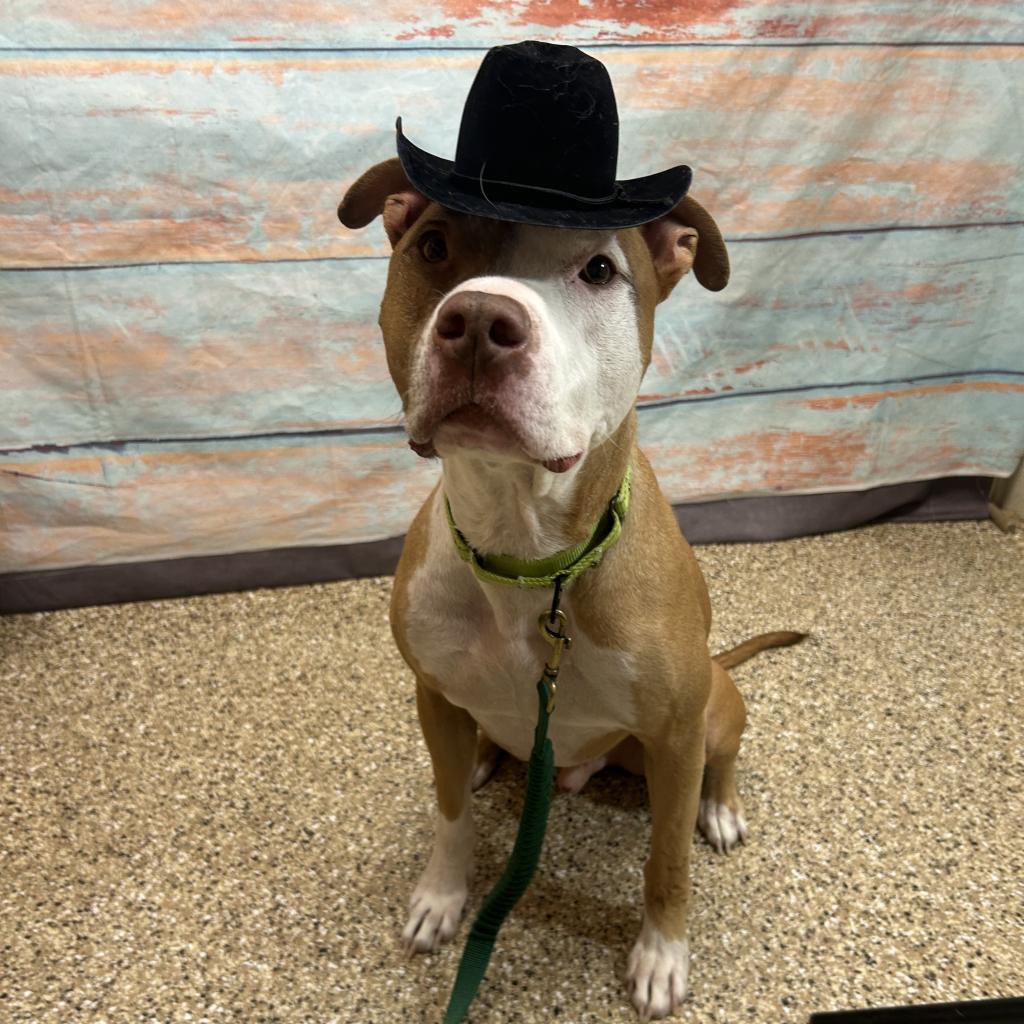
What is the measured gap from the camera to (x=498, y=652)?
51.2 inches

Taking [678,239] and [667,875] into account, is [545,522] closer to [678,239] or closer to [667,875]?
[678,239]

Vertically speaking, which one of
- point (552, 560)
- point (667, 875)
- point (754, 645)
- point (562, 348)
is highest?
point (562, 348)

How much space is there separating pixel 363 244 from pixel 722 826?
1353mm

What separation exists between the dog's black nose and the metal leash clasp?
406 mm

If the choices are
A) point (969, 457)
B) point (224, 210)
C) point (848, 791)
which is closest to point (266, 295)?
point (224, 210)

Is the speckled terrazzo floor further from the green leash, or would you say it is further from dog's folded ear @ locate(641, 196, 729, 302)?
dog's folded ear @ locate(641, 196, 729, 302)

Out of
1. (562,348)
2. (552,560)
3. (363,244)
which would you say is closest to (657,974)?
(552,560)

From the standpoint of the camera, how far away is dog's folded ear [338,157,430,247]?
1.18m

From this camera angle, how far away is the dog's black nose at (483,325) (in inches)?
36.9

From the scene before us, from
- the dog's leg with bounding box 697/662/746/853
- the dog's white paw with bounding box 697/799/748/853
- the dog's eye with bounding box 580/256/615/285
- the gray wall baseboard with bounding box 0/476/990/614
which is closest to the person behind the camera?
the dog's eye with bounding box 580/256/615/285

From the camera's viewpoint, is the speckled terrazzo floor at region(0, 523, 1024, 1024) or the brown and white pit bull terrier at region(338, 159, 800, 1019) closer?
the brown and white pit bull terrier at region(338, 159, 800, 1019)

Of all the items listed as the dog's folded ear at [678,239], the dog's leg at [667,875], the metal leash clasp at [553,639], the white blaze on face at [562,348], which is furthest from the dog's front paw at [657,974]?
the dog's folded ear at [678,239]

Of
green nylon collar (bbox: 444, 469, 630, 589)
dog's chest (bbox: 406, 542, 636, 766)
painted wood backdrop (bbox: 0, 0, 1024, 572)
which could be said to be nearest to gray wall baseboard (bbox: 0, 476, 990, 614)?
painted wood backdrop (bbox: 0, 0, 1024, 572)

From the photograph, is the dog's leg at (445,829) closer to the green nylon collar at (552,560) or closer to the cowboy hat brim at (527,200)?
the green nylon collar at (552,560)
